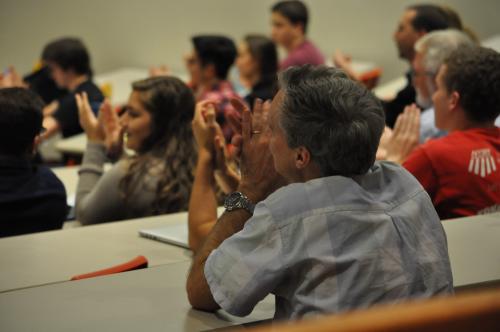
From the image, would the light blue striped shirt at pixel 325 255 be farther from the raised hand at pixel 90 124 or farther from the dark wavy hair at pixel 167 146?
the raised hand at pixel 90 124

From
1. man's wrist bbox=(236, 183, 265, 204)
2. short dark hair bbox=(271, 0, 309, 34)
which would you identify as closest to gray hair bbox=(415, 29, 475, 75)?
man's wrist bbox=(236, 183, 265, 204)

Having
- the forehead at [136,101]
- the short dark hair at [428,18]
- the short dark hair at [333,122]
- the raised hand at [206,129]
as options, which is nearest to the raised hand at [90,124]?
the forehead at [136,101]

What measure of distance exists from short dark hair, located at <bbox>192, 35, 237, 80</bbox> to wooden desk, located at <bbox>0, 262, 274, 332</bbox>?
10.7ft

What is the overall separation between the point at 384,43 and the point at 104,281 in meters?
5.31

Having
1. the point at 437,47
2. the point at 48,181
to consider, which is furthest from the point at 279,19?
the point at 48,181

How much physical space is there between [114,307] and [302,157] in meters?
0.51

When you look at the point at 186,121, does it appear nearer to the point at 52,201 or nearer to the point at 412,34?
the point at 52,201

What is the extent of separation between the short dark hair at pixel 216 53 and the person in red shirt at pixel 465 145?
2569 millimetres

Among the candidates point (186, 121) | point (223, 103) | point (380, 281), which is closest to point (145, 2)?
point (223, 103)

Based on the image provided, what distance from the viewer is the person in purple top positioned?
19.4 ft

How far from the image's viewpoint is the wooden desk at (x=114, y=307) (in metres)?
1.59

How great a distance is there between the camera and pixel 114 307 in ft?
5.49

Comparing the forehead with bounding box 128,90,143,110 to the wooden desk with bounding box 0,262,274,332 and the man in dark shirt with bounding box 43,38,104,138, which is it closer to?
the wooden desk with bounding box 0,262,274,332

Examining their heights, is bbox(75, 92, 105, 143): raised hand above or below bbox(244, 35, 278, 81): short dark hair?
above
